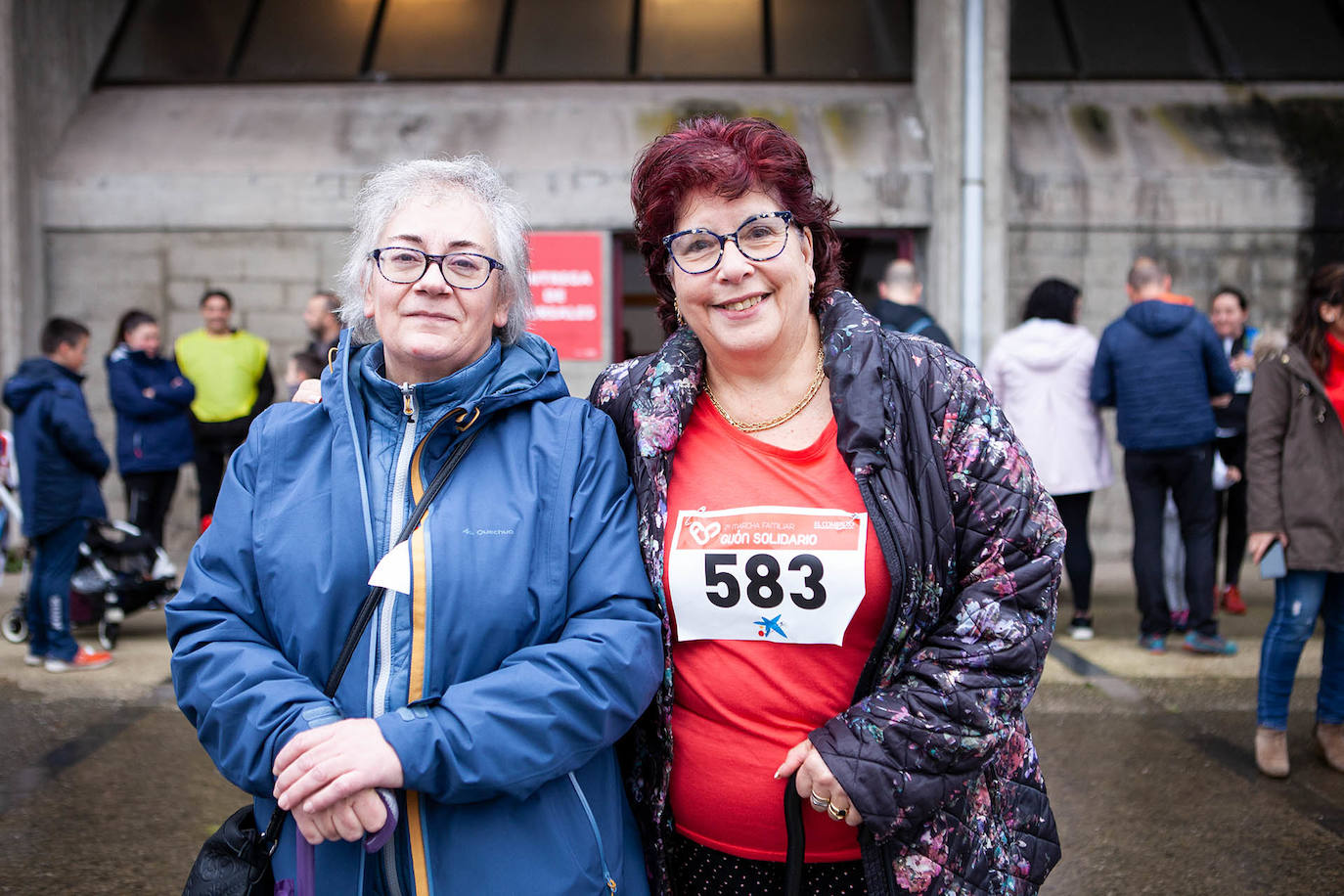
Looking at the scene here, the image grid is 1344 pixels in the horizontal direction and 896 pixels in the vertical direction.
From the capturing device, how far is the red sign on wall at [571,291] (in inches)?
343

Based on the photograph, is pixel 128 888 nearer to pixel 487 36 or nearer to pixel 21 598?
pixel 21 598

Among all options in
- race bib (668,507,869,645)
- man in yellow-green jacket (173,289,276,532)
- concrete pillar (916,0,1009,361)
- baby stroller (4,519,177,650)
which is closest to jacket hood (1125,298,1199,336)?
concrete pillar (916,0,1009,361)

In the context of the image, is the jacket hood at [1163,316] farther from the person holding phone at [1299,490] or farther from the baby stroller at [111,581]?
the baby stroller at [111,581]

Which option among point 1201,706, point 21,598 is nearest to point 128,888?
point 21,598

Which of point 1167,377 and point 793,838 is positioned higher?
point 1167,377

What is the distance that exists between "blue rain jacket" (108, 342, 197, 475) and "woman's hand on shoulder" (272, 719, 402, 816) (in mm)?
6067

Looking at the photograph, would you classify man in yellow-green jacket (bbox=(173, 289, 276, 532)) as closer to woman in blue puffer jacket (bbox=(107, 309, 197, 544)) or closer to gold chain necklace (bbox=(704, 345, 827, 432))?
woman in blue puffer jacket (bbox=(107, 309, 197, 544))

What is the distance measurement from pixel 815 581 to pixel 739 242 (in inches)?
23.8

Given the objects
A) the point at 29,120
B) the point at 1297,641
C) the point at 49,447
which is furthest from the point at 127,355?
the point at 1297,641

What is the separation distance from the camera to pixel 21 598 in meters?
5.96

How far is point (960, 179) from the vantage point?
8.61 metres

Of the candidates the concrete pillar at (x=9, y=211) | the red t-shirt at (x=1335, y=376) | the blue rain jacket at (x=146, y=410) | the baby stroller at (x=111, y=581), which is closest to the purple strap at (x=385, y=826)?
the red t-shirt at (x=1335, y=376)

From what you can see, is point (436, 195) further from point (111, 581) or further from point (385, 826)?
point (111, 581)

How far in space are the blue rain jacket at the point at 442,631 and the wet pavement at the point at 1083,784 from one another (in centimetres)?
204
